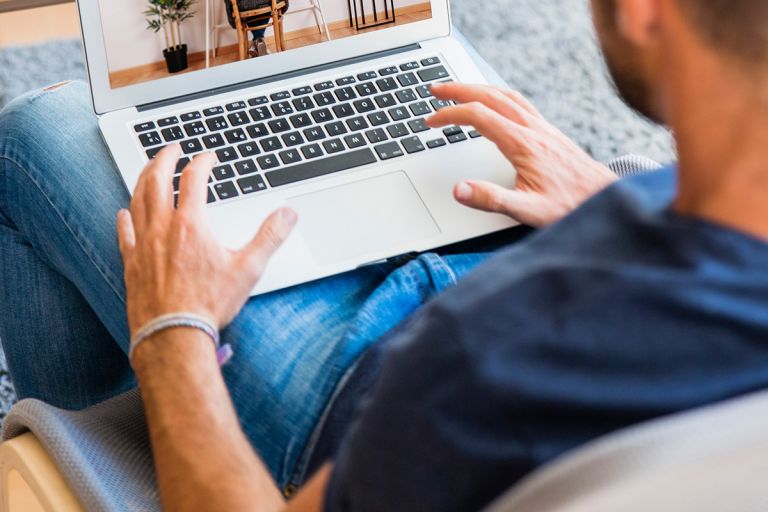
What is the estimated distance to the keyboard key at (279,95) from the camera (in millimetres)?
1040

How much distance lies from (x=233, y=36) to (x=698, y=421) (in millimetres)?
771

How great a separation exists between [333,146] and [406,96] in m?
0.12

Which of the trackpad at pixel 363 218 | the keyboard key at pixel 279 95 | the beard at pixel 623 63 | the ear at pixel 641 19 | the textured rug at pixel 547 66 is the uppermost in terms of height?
the ear at pixel 641 19

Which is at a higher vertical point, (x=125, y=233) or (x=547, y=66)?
(x=125, y=233)

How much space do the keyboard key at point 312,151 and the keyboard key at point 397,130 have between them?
3.2 inches

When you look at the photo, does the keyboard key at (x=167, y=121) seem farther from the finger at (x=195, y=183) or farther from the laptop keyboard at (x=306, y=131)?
the finger at (x=195, y=183)

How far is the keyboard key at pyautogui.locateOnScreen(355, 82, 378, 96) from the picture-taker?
1.05m

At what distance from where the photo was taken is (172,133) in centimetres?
100

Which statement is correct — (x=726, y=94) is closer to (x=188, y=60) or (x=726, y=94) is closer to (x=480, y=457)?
(x=480, y=457)

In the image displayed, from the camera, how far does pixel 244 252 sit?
0.82m

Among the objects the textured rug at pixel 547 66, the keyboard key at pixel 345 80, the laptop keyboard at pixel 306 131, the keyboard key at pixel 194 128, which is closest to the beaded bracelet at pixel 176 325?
the laptop keyboard at pixel 306 131

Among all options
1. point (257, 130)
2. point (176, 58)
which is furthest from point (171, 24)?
point (257, 130)

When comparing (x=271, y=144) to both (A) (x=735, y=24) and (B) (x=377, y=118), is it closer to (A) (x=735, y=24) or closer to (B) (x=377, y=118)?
(B) (x=377, y=118)

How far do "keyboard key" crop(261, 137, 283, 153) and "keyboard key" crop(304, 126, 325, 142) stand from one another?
31 mm
